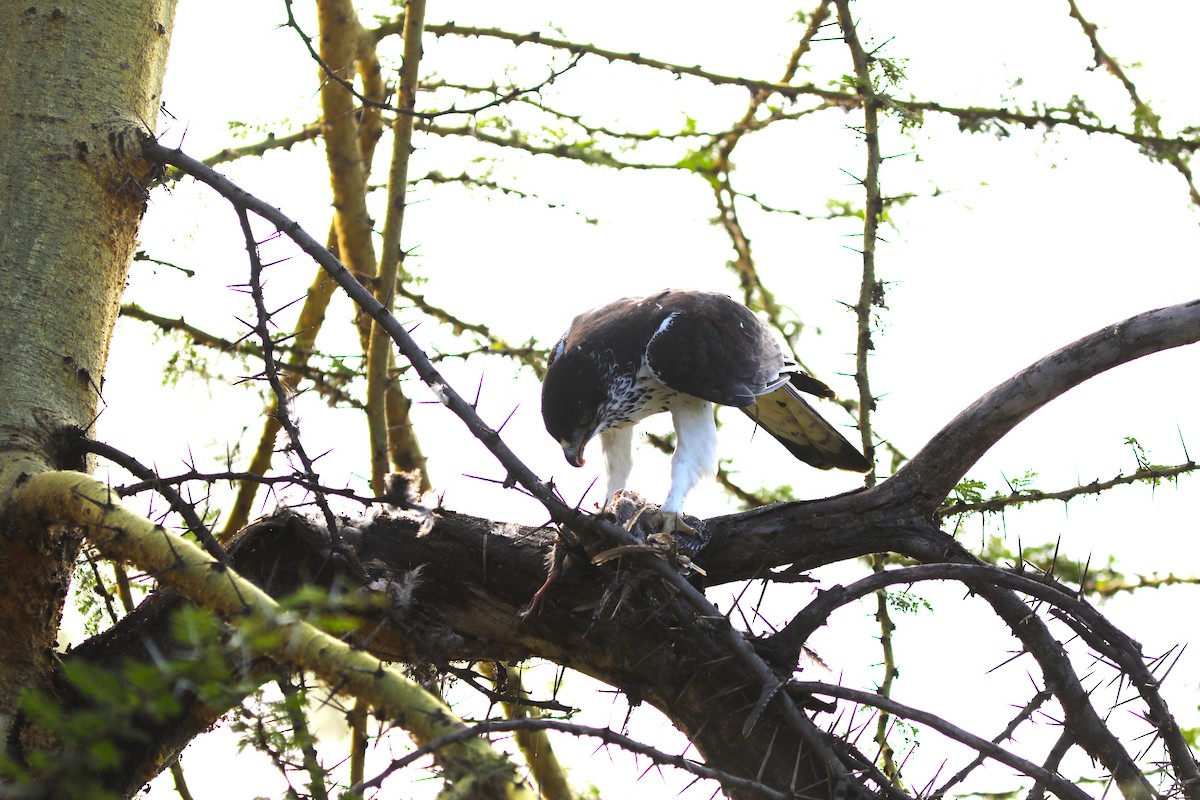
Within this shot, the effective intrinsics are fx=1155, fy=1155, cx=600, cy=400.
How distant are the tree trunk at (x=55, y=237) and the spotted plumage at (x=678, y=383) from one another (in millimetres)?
1735

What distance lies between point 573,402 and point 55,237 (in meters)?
1.92

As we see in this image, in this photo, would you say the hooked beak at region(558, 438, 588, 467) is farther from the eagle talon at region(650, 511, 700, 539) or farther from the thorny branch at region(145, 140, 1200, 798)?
the thorny branch at region(145, 140, 1200, 798)

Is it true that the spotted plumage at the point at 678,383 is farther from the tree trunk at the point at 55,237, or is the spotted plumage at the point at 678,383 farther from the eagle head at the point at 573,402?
the tree trunk at the point at 55,237

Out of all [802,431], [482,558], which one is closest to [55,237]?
[482,558]

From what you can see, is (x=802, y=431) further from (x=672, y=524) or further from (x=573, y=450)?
(x=672, y=524)

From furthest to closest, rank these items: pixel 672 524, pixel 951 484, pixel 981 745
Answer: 1. pixel 672 524
2. pixel 951 484
3. pixel 981 745

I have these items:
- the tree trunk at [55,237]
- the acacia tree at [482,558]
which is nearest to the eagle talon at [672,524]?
the acacia tree at [482,558]

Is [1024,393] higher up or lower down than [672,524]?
lower down

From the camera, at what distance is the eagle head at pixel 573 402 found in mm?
4301

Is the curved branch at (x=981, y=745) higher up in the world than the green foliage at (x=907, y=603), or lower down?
lower down

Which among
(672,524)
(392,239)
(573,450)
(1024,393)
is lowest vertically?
(1024,393)

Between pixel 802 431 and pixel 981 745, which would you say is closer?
pixel 981 745

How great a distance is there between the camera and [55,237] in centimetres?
292

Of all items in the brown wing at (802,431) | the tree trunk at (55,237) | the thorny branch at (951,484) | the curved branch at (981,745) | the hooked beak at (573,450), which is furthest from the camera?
the brown wing at (802,431)
